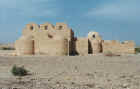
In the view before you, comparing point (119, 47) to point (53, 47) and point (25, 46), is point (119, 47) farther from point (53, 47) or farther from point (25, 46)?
point (25, 46)

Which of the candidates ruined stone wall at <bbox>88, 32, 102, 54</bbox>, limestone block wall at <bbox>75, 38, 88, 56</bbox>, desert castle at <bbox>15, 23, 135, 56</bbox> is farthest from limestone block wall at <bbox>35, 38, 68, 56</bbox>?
ruined stone wall at <bbox>88, 32, 102, 54</bbox>

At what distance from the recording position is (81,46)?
24734mm

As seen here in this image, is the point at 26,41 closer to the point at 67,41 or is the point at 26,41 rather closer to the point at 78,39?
the point at 67,41

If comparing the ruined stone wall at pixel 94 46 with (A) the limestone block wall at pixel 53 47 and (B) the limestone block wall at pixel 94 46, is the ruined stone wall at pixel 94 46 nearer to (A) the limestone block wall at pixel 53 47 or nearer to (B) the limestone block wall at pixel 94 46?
(B) the limestone block wall at pixel 94 46

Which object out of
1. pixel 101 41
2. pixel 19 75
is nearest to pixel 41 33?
pixel 101 41

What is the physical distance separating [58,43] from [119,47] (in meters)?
9.39

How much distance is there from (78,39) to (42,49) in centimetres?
543

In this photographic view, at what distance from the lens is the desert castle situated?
22359mm

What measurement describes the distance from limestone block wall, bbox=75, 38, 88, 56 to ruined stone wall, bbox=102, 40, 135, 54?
129 inches

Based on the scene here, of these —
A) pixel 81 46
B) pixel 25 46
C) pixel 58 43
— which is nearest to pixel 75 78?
pixel 58 43

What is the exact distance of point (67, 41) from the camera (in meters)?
22.7

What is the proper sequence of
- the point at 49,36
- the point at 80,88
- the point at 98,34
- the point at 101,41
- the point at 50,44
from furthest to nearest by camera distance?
the point at 98,34, the point at 101,41, the point at 49,36, the point at 50,44, the point at 80,88

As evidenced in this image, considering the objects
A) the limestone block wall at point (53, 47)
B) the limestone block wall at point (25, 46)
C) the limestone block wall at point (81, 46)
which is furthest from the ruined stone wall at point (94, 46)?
the limestone block wall at point (25, 46)

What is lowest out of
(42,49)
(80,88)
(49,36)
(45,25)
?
(80,88)
